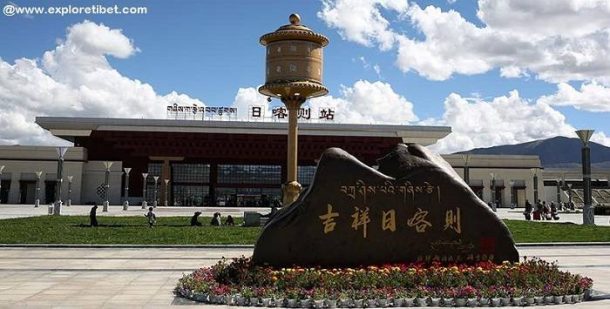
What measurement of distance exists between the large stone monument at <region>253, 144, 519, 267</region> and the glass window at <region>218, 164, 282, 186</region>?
221 feet

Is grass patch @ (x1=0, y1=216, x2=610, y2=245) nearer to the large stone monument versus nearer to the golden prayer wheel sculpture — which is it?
the golden prayer wheel sculpture

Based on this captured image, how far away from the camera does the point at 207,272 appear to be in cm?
1268

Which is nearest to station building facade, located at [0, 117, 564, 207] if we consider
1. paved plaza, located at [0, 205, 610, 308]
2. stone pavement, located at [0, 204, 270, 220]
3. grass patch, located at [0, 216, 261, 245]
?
stone pavement, located at [0, 204, 270, 220]

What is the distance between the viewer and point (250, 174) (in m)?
80.4

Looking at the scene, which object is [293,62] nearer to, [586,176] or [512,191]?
[586,176]

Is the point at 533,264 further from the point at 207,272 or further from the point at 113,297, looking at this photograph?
the point at 113,297

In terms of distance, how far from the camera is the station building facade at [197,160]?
74.3 meters

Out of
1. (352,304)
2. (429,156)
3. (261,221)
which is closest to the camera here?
(352,304)

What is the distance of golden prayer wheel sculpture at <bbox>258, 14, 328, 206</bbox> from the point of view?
32.8 meters

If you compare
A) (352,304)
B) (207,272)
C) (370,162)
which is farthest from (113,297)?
(370,162)

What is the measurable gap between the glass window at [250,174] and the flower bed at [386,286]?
68.1 metres

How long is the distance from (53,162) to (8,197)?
25.0 ft

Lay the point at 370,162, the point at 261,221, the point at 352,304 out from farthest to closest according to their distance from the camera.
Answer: the point at 370,162, the point at 261,221, the point at 352,304

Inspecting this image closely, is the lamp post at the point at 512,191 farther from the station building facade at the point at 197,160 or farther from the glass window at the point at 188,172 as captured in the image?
the glass window at the point at 188,172
